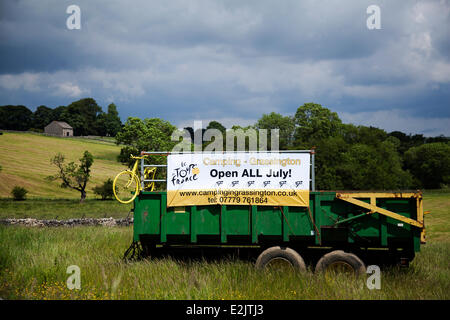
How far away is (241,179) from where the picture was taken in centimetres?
958

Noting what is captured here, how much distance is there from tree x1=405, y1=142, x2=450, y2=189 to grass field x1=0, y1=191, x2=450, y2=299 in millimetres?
72750

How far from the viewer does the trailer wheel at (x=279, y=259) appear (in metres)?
8.97

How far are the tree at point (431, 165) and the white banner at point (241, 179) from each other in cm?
7310

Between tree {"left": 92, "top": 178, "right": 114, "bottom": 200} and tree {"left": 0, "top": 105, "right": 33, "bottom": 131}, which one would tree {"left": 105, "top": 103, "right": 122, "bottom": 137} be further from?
tree {"left": 92, "top": 178, "right": 114, "bottom": 200}

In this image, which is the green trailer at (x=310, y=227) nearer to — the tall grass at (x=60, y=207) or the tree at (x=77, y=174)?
the tall grass at (x=60, y=207)

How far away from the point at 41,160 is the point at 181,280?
67.4m

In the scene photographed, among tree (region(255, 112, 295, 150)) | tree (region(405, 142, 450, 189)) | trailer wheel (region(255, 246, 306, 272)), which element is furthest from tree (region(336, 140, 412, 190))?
trailer wheel (region(255, 246, 306, 272))

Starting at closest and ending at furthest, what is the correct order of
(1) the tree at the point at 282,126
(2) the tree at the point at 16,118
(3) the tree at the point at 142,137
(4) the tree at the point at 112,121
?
(3) the tree at the point at 142,137 < (1) the tree at the point at 282,126 < (2) the tree at the point at 16,118 < (4) the tree at the point at 112,121

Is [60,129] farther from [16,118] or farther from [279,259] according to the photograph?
[279,259]

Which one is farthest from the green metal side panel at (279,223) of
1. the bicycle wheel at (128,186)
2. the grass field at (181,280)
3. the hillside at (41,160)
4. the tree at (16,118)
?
the tree at (16,118)

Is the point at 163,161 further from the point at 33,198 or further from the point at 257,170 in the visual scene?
the point at 257,170

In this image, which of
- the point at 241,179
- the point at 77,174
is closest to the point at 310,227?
the point at 241,179

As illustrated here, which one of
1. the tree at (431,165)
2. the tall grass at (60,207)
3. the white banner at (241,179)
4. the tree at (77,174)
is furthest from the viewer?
the tree at (431,165)

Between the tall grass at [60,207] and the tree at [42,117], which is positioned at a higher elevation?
the tree at [42,117]
